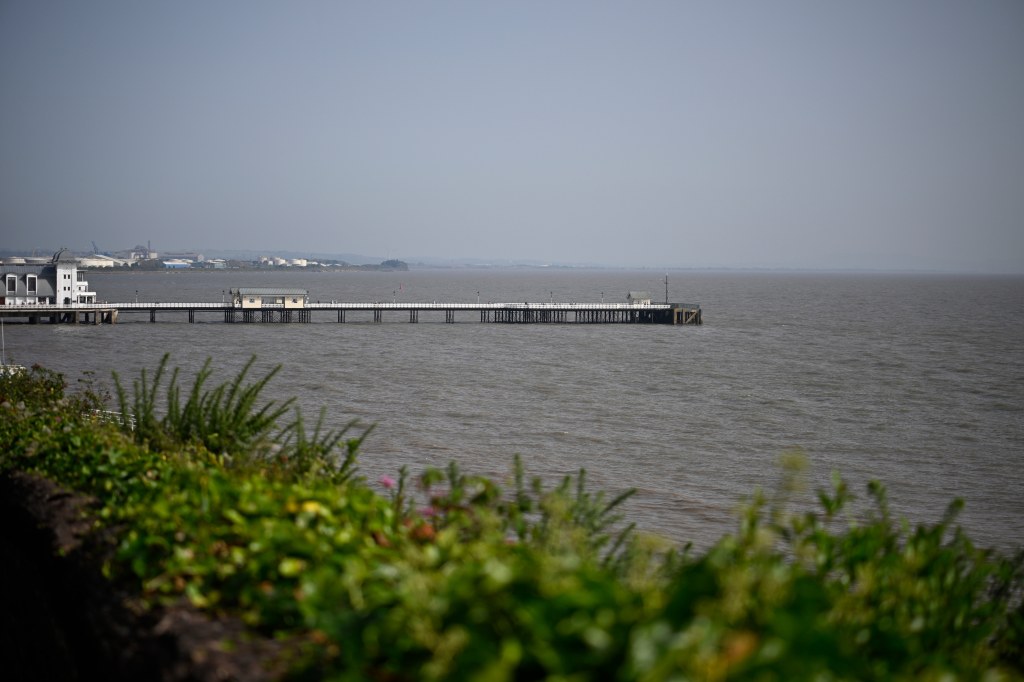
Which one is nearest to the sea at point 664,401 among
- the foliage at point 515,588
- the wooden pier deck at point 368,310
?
the foliage at point 515,588

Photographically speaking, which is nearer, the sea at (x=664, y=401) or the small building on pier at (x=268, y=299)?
the sea at (x=664, y=401)

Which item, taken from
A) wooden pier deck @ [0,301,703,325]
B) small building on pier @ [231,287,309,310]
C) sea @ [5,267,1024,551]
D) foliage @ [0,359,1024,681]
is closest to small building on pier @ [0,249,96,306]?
wooden pier deck @ [0,301,703,325]

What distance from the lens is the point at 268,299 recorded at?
85312 mm

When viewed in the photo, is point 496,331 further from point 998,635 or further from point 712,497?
point 998,635

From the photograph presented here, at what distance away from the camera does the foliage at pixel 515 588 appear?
9.59 feet

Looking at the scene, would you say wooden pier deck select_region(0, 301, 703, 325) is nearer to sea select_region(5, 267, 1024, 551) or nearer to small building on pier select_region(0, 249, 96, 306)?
small building on pier select_region(0, 249, 96, 306)

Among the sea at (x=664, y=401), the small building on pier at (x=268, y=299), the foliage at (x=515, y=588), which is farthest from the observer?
the small building on pier at (x=268, y=299)

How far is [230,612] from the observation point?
4.31 m

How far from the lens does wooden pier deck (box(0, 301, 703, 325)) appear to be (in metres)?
75.3

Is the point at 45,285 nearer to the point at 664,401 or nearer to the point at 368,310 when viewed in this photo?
the point at 368,310

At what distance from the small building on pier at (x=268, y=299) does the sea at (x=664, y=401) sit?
5.41 meters

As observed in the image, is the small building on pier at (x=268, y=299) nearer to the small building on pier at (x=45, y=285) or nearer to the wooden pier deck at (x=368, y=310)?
the wooden pier deck at (x=368, y=310)

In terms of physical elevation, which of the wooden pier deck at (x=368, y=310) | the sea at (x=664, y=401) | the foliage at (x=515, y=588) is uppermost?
the foliage at (x=515, y=588)

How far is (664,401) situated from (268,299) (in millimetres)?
56753
